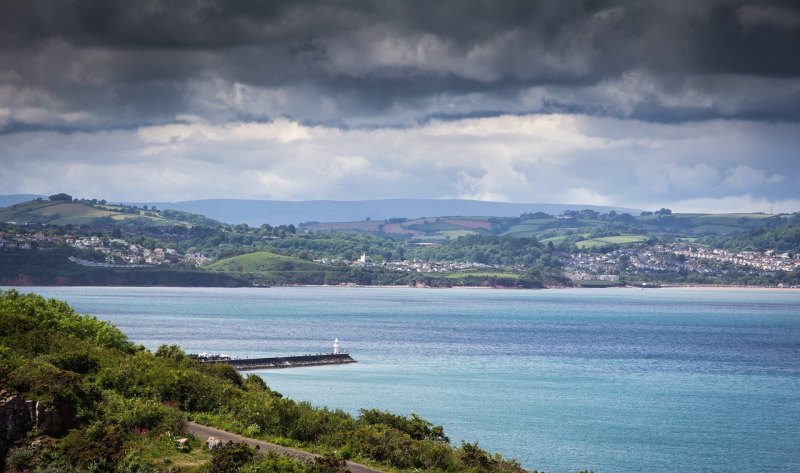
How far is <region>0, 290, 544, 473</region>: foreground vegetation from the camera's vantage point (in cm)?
3588

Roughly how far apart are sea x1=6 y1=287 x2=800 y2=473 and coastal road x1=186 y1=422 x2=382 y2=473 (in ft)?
71.5

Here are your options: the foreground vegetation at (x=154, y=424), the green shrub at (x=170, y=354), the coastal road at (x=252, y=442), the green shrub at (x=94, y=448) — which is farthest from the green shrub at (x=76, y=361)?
the green shrub at (x=170, y=354)

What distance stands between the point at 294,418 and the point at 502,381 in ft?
185

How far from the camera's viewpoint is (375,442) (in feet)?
137

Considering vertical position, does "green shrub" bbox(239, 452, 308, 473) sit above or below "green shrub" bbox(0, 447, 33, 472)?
above

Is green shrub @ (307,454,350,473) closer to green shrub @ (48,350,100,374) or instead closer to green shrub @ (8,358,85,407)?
green shrub @ (8,358,85,407)

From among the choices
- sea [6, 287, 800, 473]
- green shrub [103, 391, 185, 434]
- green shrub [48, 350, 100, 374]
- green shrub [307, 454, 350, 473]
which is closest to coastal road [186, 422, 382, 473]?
green shrub [103, 391, 185, 434]

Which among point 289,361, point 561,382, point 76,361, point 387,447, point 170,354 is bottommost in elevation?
point 561,382

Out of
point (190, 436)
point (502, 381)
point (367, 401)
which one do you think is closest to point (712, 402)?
point (502, 381)

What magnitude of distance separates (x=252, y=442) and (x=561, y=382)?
61960 millimetres

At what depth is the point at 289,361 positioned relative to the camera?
355ft

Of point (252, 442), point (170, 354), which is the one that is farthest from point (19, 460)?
point (170, 354)

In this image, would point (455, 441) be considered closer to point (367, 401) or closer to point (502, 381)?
point (367, 401)

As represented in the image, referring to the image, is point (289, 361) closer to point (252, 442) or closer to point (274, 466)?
point (252, 442)
